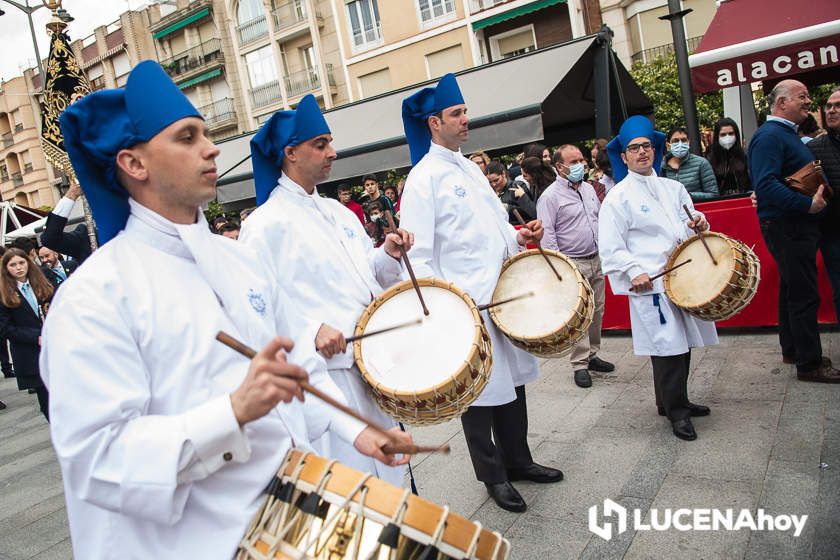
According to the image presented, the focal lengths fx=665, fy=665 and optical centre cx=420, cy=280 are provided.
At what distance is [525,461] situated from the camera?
161 inches

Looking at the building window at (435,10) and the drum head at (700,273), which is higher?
the building window at (435,10)

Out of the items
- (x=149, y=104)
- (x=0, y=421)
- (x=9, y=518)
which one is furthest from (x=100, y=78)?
(x=149, y=104)

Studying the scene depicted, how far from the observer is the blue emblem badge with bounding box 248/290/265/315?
2.00m

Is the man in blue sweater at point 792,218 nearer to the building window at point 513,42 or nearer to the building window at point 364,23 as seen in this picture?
the building window at point 513,42

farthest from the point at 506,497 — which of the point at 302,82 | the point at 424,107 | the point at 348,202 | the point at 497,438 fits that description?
the point at 302,82

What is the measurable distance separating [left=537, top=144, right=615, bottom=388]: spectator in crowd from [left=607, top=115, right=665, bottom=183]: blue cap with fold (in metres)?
1.12

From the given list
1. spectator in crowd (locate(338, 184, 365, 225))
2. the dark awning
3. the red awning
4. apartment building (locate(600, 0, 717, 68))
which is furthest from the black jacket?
apartment building (locate(600, 0, 717, 68))

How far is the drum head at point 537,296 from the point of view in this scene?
11.7ft

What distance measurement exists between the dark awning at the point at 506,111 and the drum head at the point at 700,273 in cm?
414

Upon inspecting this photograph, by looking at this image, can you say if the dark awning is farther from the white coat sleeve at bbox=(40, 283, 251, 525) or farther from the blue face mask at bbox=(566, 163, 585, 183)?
the white coat sleeve at bbox=(40, 283, 251, 525)

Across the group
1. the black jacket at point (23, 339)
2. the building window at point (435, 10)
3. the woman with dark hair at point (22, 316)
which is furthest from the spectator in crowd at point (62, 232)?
the building window at point (435, 10)

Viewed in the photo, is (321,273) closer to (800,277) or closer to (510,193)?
(800,277)

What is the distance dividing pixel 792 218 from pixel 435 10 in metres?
25.2

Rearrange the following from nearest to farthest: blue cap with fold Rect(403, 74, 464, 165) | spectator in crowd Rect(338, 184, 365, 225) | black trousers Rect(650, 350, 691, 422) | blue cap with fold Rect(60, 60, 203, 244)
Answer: blue cap with fold Rect(60, 60, 203, 244) < blue cap with fold Rect(403, 74, 464, 165) < black trousers Rect(650, 350, 691, 422) < spectator in crowd Rect(338, 184, 365, 225)
